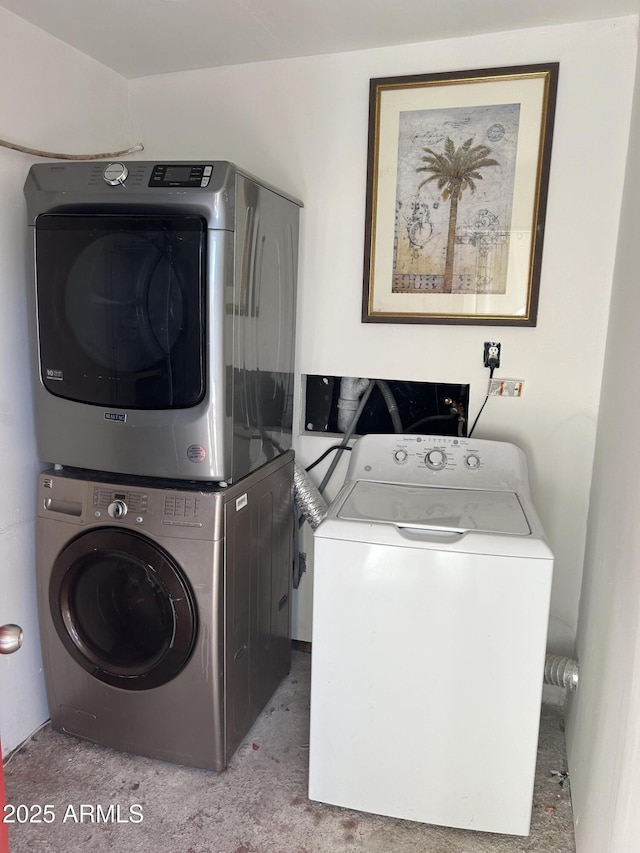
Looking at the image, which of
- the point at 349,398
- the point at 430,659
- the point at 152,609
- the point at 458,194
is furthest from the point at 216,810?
the point at 458,194

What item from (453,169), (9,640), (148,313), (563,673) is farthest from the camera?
(453,169)

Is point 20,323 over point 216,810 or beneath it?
over

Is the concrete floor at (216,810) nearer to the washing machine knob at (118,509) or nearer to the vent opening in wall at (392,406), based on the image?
the washing machine knob at (118,509)

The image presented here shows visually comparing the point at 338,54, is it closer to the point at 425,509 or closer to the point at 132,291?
the point at 132,291

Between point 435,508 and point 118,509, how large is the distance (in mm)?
895

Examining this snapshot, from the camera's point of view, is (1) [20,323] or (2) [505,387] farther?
(2) [505,387]

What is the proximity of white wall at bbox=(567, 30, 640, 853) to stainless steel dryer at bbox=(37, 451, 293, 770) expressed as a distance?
3.26ft

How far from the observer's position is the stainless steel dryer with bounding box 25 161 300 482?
162cm

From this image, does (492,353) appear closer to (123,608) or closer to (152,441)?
(152,441)

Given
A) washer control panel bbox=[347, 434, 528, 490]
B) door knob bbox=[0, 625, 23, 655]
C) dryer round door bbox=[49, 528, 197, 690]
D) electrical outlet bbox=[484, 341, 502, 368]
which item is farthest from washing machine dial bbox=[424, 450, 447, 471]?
door knob bbox=[0, 625, 23, 655]

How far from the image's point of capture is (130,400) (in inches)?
68.2

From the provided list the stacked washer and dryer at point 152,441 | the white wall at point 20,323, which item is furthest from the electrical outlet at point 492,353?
the white wall at point 20,323

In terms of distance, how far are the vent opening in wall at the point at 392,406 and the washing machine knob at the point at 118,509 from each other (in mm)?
822

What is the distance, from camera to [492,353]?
209cm
